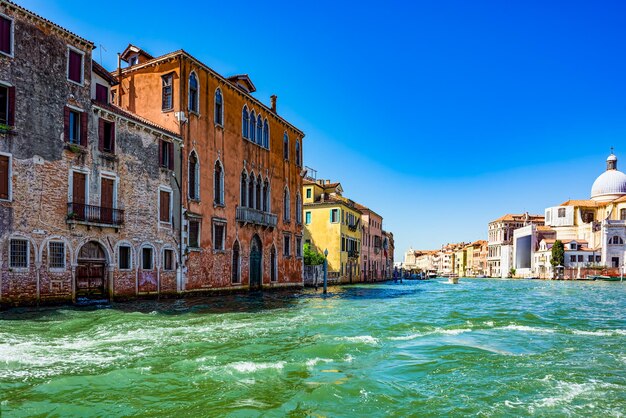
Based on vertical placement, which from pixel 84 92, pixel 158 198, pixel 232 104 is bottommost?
pixel 158 198

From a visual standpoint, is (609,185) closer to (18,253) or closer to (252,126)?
(252,126)

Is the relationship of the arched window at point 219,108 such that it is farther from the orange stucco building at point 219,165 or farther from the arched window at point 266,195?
the arched window at point 266,195

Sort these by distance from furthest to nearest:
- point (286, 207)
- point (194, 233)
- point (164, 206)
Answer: point (286, 207), point (194, 233), point (164, 206)

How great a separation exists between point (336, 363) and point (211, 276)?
52.9 ft

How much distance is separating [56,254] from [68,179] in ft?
8.28

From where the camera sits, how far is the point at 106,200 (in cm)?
1812

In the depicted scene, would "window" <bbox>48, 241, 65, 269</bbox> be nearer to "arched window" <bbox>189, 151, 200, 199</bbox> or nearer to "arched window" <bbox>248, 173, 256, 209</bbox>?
"arched window" <bbox>189, 151, 200, 199</bbox>

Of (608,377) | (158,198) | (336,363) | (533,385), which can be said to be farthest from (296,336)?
(158,198)

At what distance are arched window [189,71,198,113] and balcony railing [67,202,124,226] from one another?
22.4 ft

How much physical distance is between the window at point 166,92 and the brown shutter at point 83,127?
545 centimetres

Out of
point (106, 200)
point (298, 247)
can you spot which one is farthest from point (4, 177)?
point (298, 247)

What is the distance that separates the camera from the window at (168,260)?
20.7 metres

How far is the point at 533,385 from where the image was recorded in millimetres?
7051

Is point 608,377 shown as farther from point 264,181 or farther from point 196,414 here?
point 264,181
